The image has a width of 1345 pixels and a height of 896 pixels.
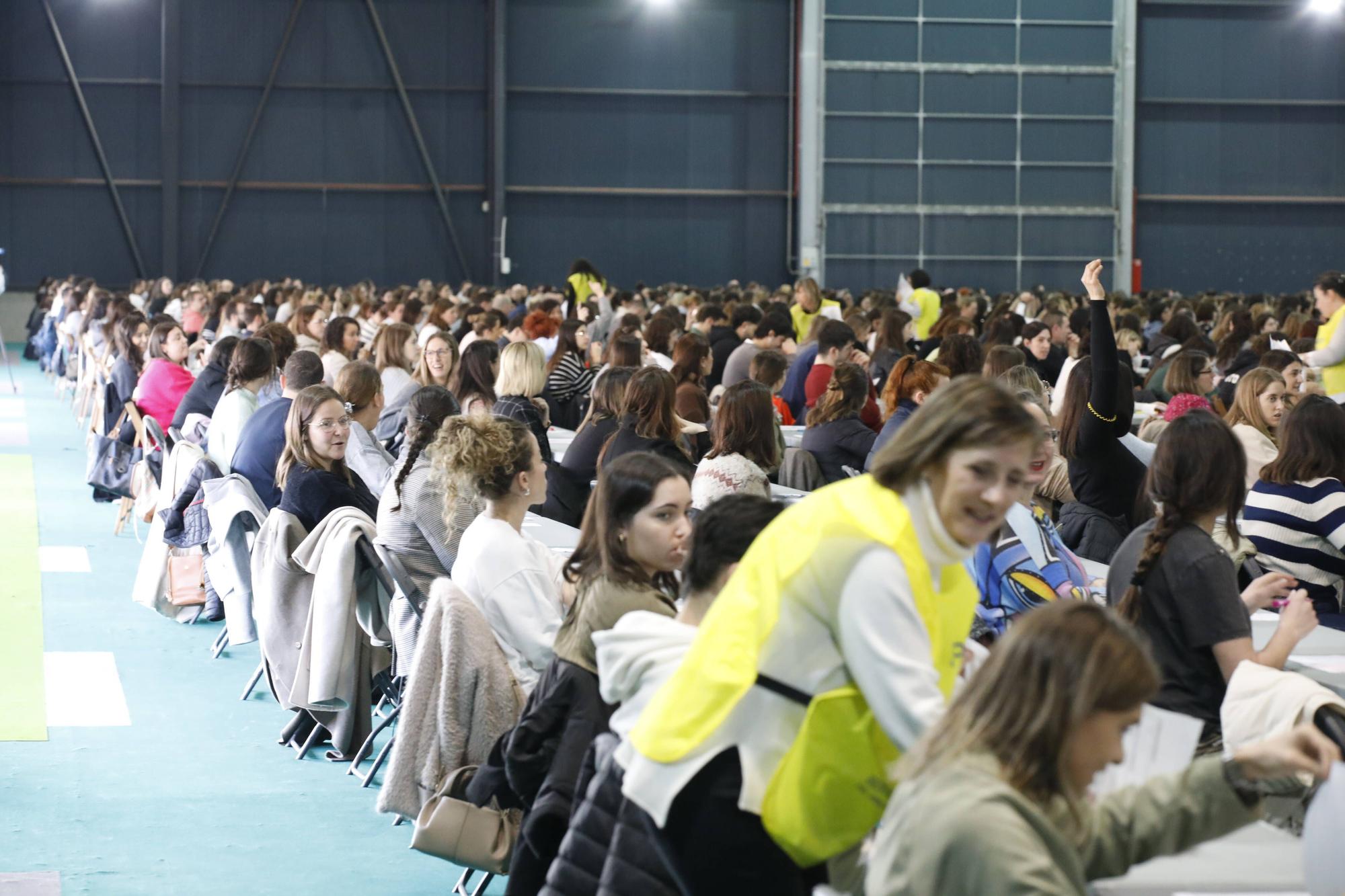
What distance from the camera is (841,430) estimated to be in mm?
7031

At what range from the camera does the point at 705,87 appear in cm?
2398

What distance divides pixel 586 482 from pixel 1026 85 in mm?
17728

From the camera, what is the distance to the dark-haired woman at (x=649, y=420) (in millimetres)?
6352

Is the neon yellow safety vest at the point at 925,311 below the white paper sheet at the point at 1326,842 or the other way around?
the other way around

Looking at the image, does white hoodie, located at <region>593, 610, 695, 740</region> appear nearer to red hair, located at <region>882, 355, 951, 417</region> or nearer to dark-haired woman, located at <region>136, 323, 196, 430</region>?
red hair, located at <region>882, 355, 951, 417</region>

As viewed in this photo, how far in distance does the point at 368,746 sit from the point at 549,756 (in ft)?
7.00

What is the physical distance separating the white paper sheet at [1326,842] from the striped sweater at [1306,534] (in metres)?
2.96

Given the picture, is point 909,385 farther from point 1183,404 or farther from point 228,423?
point 228,423

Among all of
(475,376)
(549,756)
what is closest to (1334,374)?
(475,376)

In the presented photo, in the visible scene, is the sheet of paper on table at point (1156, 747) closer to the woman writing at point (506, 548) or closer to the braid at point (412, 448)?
the woman writing at point (506, 548)

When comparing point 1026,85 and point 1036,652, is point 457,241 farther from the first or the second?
point 1036,652

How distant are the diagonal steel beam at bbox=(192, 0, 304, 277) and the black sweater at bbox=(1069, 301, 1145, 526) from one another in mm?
19601

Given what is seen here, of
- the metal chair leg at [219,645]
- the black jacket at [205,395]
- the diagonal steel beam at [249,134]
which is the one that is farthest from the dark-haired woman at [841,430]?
the diagonal steel beam at [249,134]

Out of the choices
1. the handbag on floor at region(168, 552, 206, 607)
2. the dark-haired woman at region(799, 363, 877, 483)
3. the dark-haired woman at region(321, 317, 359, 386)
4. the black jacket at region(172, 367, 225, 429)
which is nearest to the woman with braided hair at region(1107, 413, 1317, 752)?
the dark-haired woman at region(799, 363, 877, 483)
